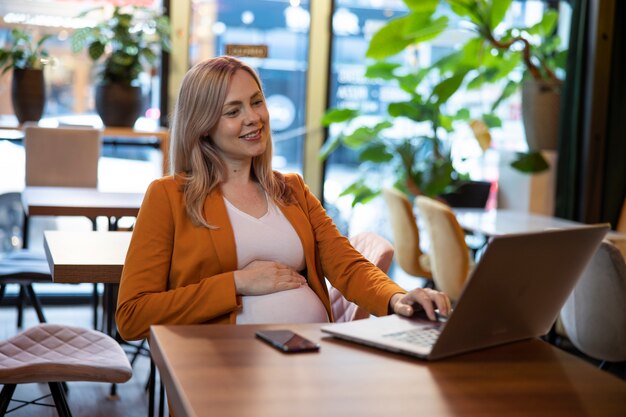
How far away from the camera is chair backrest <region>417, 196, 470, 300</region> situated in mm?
4398

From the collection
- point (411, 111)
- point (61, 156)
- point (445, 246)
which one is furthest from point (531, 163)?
point (61, 156)

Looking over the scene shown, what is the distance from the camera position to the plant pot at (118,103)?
5.14m

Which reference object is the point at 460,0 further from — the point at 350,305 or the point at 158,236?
the point at 158,236

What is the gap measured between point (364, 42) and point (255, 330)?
4.65m

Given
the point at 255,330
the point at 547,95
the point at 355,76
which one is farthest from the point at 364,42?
the point at 255,330

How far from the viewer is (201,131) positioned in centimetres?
232

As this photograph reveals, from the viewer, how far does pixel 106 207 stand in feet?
11.9

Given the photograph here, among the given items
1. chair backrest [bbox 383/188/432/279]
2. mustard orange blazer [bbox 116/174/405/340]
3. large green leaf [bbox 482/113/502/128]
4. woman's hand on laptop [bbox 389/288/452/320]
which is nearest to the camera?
woman's hand on laptop [bbox 389/288/452/320]

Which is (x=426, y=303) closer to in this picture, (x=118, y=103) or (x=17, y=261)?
(x=17, y=261)

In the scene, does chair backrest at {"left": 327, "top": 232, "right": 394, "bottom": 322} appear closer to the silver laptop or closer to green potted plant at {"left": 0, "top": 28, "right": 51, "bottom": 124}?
the silver laptop

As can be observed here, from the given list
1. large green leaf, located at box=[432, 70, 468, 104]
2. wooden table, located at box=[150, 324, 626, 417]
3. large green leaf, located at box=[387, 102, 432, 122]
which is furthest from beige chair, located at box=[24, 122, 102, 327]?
wooden table, located at box=[150, 324, 626, 417]

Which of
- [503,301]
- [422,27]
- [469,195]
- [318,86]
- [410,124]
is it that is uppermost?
[422,27]

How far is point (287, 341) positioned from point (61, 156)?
328cm

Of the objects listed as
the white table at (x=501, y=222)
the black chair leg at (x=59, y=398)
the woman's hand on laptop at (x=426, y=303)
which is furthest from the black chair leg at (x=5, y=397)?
the white table at (x=501, y=222)
